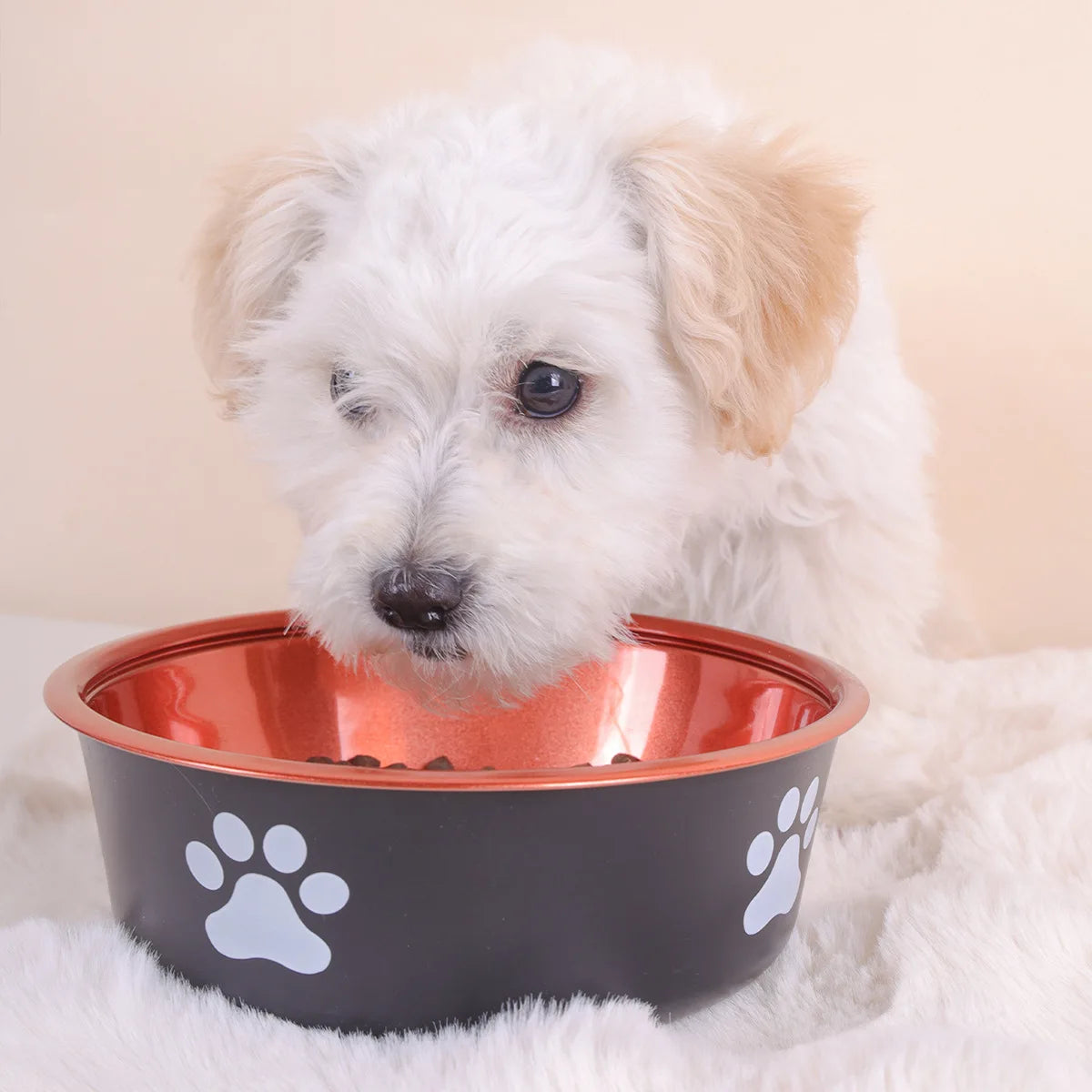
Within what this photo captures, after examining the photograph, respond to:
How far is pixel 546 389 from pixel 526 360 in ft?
0.14

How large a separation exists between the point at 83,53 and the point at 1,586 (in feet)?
4.32

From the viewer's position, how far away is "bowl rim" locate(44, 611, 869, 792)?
0.99 m

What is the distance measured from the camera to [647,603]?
6.64 ft

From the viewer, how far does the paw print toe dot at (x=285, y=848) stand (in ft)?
3.37

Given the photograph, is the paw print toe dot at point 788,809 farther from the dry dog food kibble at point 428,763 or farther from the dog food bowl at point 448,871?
the dry dog food kibble at point 428,763

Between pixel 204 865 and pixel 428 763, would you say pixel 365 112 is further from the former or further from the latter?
pixel 204 865

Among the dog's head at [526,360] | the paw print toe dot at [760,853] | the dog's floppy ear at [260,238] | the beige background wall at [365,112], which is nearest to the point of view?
the paw print toe dot at [760,853]

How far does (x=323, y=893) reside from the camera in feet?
3.39

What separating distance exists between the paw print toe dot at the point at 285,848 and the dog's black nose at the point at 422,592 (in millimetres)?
248

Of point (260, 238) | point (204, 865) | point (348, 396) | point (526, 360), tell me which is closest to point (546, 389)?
point (526, 360)

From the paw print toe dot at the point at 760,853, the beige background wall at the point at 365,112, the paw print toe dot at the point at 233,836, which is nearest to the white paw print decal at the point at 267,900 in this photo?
the paw print toe dot at the point at 233,836

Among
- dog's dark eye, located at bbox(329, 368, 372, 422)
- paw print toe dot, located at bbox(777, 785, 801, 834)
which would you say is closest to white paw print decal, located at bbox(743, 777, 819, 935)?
paw print toe dot, located at bbox(777, 785, 801, 834)

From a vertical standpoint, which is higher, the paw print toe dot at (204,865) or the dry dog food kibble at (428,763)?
the paw print toe dot at (204,865)

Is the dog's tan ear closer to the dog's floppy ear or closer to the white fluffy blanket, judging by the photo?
the dog's floppy ear
